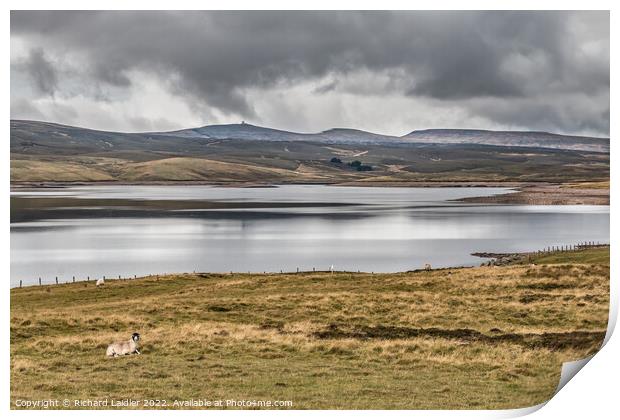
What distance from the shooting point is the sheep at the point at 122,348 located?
22125 millimetres

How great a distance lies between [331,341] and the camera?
78.5ft

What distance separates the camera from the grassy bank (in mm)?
18656

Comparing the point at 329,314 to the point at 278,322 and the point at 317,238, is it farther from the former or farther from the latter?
the point at 317,238

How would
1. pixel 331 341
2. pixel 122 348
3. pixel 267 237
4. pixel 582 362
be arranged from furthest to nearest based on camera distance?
pixel 267 237 < pixel 331 341 < pixel 122 348 < pixel 582 362

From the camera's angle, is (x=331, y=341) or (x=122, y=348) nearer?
(x=122, y=348)

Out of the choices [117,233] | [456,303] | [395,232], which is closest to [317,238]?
[395,232]

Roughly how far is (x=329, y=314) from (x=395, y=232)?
1896 inches

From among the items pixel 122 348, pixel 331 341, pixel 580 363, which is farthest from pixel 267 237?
pixel 580 363

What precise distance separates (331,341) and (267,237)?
48158 mm

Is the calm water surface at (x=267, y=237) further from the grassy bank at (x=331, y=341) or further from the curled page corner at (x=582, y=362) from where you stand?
the curled page corner at (x=582, y=362)

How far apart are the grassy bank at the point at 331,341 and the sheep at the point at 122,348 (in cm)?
39

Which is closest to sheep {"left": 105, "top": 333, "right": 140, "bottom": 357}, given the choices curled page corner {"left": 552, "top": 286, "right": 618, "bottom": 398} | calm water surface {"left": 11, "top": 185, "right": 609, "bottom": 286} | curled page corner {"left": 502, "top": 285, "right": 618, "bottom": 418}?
curled page corner {"left": 502, "top": 285, "right": 618, "bottom": 418}

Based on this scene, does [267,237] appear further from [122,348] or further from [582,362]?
[582,362]

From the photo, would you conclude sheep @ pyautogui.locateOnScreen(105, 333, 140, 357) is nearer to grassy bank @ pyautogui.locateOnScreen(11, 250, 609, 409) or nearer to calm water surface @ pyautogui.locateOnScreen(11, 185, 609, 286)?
grassy bank @ pyautogui.locateOnScreen(11, 250, 609, 409)
